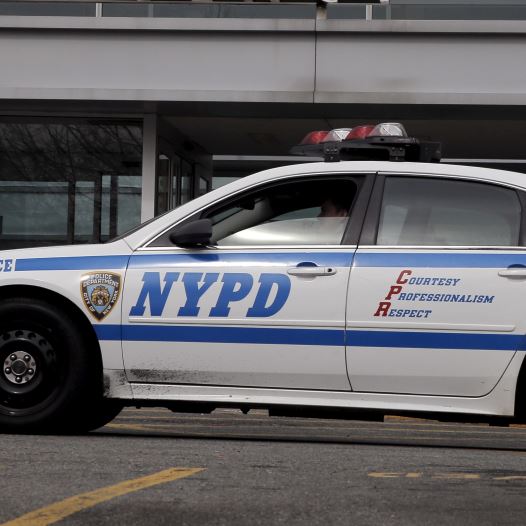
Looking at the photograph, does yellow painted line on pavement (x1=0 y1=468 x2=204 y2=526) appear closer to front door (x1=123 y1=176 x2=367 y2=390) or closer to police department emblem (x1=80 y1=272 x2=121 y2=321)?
front door (x1=123 y1=176 x2=367 y2=390)

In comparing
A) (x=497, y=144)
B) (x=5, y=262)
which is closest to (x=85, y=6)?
(x=497, y=144)

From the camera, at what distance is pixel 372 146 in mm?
7738

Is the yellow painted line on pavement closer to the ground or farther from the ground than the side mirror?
closer to the ground

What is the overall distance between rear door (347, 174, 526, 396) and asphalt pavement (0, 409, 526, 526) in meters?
0.40

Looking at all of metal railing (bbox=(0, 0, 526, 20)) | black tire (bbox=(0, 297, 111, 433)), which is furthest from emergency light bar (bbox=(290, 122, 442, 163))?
metal railing (bbox=(0, 0, 526, 20))

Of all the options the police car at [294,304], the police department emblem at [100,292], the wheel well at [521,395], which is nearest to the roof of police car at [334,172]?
the police car at [294,304]

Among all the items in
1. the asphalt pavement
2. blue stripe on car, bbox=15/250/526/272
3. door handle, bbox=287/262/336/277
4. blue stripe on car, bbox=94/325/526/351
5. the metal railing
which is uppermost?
the metal railing

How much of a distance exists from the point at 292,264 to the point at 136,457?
1.49 meters

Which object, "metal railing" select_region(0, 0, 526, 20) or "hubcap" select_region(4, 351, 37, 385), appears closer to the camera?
"hubcap" select_region(4, 351, 37, 385)

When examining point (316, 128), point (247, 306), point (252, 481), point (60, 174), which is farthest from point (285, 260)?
point (316, 128)

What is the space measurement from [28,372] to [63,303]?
1.35ft

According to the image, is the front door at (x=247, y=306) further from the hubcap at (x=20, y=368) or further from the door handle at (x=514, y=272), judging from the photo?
the door handle at (x=514, y=272)

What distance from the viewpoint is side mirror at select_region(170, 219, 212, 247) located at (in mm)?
7184

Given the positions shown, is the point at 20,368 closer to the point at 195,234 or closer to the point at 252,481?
the point at 195,234
